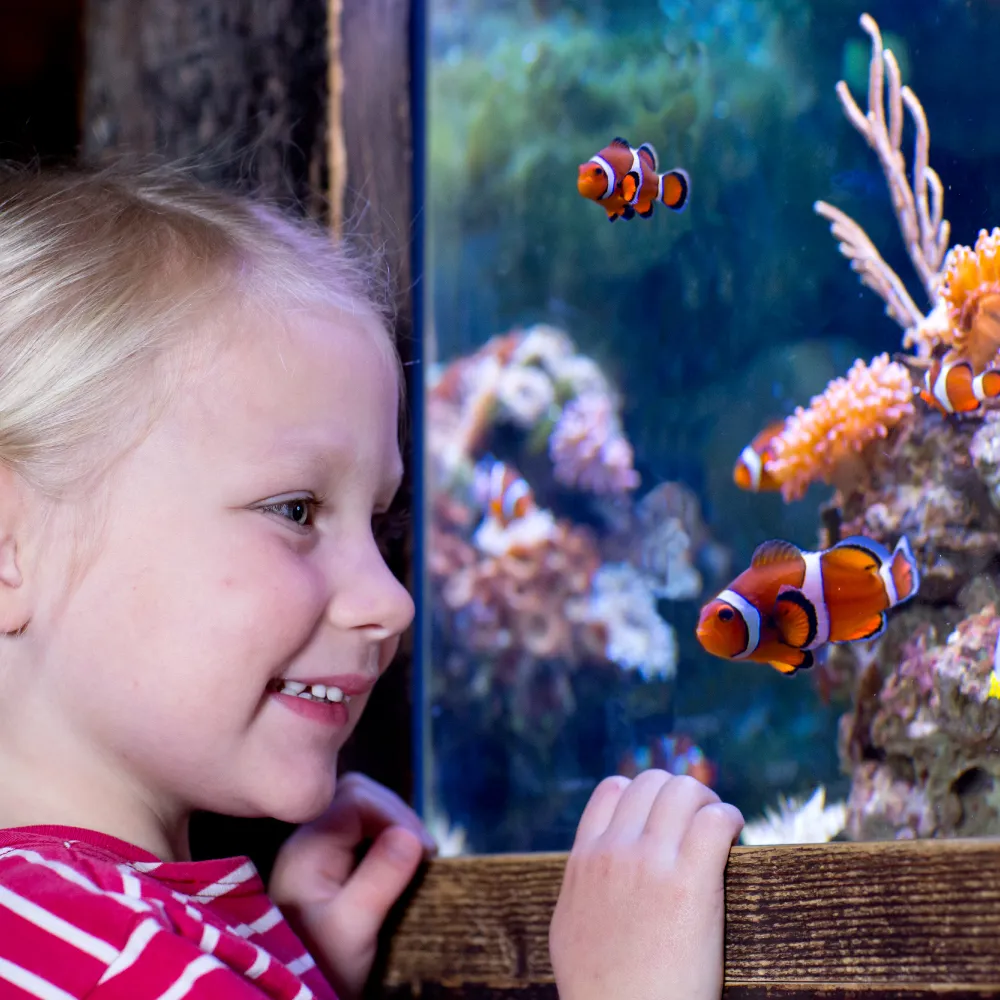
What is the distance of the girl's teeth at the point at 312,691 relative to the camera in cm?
123

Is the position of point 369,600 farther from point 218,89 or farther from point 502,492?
point 218,89

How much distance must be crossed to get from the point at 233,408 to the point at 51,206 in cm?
40

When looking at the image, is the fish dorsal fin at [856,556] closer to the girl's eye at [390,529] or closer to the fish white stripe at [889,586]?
the fish white stripe at [889,586]

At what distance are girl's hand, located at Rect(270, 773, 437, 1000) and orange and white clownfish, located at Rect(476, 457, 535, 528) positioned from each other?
0.42m

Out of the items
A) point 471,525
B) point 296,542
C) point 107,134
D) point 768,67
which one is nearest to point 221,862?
point 296,542

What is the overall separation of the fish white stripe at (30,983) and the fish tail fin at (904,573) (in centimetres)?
81

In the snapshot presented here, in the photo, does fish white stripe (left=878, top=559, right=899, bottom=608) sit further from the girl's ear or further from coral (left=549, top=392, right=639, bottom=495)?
the girl's ear

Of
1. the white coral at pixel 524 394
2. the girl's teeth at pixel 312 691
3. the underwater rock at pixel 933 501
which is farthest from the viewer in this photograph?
the white coral at pixel 524 394

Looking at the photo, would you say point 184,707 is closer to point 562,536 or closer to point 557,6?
point 562,536

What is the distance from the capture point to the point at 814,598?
106 cm

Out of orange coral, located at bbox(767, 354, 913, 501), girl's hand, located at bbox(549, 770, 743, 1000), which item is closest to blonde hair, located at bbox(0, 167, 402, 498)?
orange coral, located at bbox(767, 354, 913, 501)

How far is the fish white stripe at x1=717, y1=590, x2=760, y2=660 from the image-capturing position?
111cm

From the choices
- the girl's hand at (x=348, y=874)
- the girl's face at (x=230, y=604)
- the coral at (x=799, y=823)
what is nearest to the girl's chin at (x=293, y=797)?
the girl's face at (x=230, y=604)

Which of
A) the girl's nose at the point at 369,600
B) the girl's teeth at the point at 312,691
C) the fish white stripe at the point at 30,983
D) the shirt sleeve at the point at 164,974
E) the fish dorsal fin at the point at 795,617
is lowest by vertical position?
the fish white stripe at the point at 30,983
